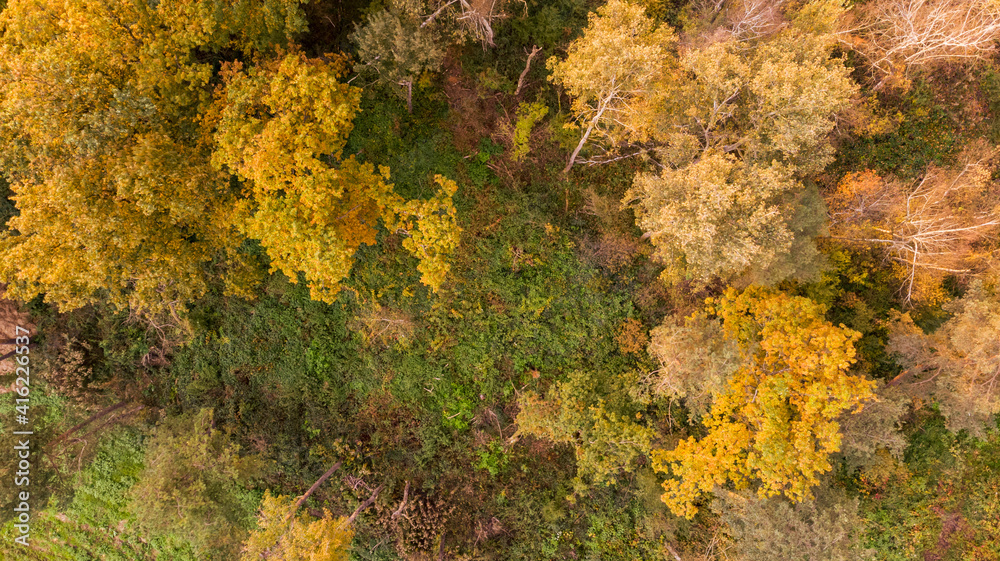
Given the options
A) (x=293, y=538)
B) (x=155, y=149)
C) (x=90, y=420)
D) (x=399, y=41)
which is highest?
(x=399, y=41)

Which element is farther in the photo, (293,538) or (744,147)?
(744,147)

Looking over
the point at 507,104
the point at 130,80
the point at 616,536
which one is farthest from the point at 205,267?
the point at 616,536

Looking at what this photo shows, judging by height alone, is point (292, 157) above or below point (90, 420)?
above

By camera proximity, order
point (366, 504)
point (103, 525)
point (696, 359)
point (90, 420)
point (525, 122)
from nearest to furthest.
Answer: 1. point (696, 359)
2. point (525, 122)
3. point (90, 420)
4. point (366, 504)
5. point (103, 525)

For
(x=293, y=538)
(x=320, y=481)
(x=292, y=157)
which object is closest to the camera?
(x=292, y=157)

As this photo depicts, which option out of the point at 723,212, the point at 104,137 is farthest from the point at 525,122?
the point at 104,137

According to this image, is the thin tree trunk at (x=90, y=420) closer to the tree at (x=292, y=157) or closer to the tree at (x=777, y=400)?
the tree at (x=292, y=157)

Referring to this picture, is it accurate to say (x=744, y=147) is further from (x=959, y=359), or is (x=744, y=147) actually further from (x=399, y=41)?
(x=399, y=41)

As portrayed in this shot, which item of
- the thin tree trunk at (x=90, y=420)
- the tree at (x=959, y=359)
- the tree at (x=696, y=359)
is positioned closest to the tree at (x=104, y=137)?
the thin tree trunk at (x=90, y=420)

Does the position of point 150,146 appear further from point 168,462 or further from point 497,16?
point 497,16
